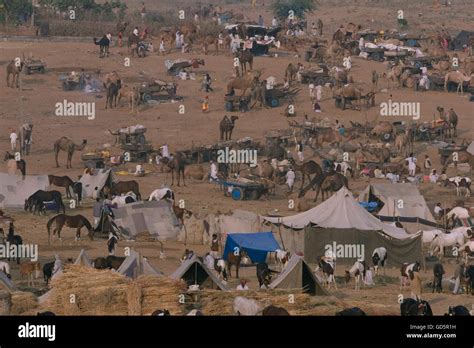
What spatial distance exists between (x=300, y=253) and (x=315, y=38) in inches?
1437

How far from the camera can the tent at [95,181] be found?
46.5 m

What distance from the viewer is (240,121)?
56.8 m

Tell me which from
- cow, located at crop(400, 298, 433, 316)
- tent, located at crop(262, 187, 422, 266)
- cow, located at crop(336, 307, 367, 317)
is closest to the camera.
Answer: cow, located at crop(336, 307, 367, 317)

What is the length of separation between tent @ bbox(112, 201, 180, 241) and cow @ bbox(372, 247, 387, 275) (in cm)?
527

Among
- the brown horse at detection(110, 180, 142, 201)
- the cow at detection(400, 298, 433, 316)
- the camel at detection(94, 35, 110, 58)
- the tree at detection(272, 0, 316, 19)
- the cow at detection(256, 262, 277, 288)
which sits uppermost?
the tree at detection(272, 0, 316, 19)

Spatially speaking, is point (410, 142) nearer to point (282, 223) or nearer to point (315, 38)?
point (282, 223)

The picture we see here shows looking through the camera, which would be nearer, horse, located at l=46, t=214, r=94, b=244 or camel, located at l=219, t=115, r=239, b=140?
horse, located at l=46, t=214, r=94, b=244

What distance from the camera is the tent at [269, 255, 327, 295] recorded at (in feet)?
117

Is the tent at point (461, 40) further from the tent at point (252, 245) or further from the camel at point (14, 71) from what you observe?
the tent at point (252, 245)

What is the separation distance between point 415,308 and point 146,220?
36.0 ft

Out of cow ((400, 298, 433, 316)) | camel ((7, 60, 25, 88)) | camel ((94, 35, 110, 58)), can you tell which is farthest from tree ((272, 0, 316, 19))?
cow ((400, 298, 433, 316))

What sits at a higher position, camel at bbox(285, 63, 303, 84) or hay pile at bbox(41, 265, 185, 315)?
camel at bbox(285, 63, 303, 84)

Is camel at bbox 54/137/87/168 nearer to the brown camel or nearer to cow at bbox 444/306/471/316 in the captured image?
the brown camel

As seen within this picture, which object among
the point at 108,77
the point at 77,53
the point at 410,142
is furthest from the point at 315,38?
the point at 410,142
